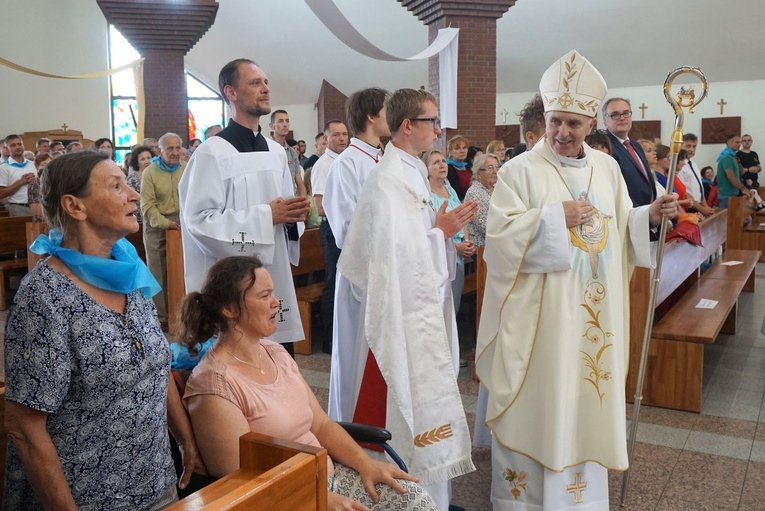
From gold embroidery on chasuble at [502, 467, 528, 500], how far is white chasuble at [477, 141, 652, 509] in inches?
0.9


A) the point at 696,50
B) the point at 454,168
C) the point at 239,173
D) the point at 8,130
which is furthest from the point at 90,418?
the point at 8,130

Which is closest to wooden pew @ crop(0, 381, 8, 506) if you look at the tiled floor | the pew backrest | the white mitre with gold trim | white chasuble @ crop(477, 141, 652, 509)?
white chasuble @ crop(477, 141, 652, 509)

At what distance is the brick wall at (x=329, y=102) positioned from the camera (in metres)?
16.6

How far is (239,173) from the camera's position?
303cm

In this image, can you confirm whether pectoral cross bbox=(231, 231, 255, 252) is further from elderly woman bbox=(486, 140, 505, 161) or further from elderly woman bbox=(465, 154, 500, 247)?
elderly woman bbox=(486, 140, 505, 161)

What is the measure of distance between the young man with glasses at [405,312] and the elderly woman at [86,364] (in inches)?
34.8

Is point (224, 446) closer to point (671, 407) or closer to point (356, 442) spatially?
point (356, 442)

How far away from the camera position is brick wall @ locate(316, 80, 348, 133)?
1658cm

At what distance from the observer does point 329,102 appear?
16.7 meters

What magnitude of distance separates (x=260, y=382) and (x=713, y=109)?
14.9m

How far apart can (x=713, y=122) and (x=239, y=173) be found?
46.4ft

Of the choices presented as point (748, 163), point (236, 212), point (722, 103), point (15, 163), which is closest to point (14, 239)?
point (15, 163)

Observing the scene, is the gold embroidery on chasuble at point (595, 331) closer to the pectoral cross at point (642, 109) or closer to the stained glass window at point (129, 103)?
the pectoral cross at point (642, 109)

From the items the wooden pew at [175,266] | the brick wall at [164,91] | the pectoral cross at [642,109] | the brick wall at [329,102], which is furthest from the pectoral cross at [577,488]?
the brick wall at [329,102]
